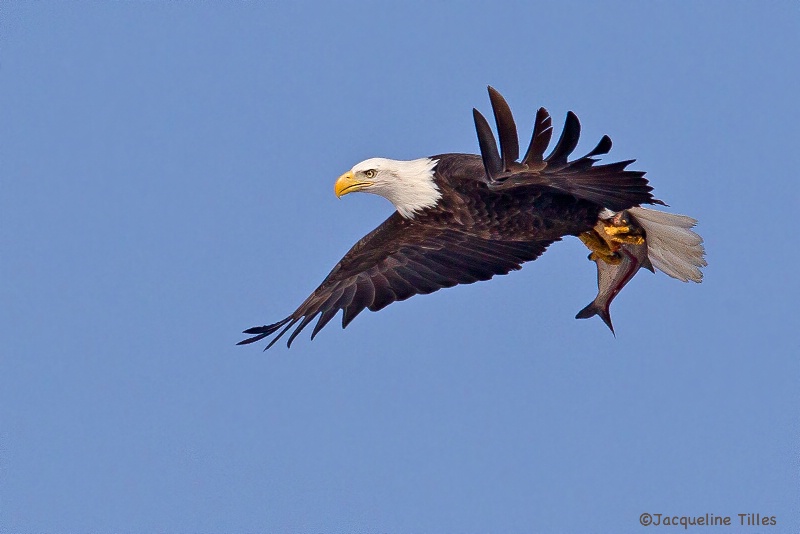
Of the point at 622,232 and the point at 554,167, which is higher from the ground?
the point at 622,232

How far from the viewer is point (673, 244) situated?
895 cm

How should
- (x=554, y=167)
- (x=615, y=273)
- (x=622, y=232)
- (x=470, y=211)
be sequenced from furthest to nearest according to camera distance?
(x=615, y=273), (x=622, y=232), (x=470, y=211), (x=554, y=167)

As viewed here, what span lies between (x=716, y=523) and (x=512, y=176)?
2423 millimetres

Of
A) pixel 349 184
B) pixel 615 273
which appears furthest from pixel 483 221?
pixel 615 273

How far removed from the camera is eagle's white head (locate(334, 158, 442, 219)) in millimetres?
8281

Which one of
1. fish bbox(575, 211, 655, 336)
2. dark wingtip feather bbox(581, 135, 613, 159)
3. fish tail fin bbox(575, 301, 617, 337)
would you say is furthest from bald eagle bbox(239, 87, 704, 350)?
fish tail fin bbox(575, 301, 617, 337)

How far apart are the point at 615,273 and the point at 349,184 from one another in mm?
1888

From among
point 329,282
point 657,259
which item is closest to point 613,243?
point 657,259

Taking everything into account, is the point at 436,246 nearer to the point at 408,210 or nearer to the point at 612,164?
the point at 408,210

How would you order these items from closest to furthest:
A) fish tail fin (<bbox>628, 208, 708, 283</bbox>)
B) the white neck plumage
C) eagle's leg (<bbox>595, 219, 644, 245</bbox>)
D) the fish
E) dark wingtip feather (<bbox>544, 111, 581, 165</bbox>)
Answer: dark wingtip feather (<bbox>544, 111, 581, 165</bbox>), the white neck plumage, eagle's leg (<bbox>595, 219, 644, 245</bbox>), fish tail fin (<bbox>628, 208, 708, 283</bbox>), the fish

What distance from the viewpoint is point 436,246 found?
9.02 meters

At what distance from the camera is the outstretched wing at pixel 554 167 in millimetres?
6945

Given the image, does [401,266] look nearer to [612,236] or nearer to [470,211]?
[470,211]

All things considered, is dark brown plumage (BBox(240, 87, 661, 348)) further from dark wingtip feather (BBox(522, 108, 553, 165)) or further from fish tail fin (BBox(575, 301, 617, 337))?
fish tail fin (BBox(575, 301, 617, 337))
